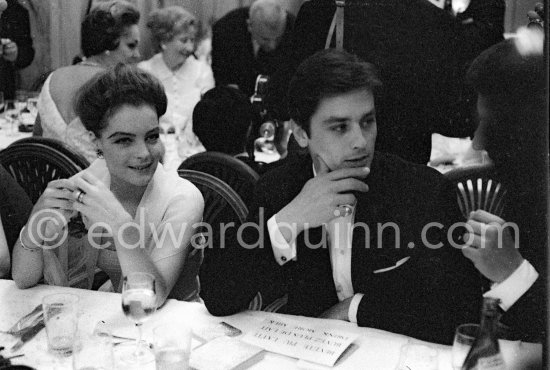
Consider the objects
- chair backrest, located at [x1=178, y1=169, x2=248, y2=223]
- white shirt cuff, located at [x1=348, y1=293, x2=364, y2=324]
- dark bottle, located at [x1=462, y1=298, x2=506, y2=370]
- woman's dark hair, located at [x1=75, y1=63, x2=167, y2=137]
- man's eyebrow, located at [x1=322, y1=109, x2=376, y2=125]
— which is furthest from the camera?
chair backrest, located at [x1=178, y1=169, x2=248, y2=223]

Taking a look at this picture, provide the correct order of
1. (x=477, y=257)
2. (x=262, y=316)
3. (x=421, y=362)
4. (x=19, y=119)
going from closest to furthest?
(x=421, y=362) < (x=262, y=316) < (x=477, y=257) < (x=19, y=119)

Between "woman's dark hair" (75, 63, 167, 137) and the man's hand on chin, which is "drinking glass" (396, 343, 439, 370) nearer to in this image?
the man's hand on chin

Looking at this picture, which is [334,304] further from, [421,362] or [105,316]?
[105,316]

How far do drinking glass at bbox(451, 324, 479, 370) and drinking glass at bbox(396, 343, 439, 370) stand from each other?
7 centimetres

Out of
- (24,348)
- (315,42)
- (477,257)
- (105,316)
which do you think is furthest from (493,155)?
(24,348)

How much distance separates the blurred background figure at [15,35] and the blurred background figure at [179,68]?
0.50 metres

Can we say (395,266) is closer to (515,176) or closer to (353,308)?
(353,308)

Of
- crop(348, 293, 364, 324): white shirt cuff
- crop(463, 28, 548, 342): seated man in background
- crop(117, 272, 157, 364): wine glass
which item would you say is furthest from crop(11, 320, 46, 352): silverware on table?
crop(463, 28, 548, 342): seated man in background

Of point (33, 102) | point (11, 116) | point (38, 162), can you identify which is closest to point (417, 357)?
point (38, 162)

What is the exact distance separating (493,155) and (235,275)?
0.83m

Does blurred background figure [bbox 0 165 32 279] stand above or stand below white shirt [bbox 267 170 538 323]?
above

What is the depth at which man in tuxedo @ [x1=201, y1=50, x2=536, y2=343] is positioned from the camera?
1.94m

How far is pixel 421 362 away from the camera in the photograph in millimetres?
1524

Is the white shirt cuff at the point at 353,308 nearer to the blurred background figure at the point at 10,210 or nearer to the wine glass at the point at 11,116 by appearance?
the blurred background figure at the point at 10,210
